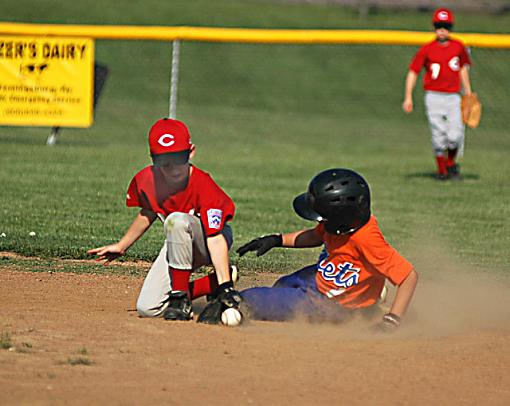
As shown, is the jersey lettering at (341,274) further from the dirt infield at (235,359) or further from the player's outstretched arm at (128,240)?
the player's outstretched arm at (128,240)

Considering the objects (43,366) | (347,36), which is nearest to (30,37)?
(347,36)

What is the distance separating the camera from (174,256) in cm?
567

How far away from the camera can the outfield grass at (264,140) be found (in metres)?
9.20

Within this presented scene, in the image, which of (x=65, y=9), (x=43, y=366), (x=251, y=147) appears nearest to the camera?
(x=43, y=366)

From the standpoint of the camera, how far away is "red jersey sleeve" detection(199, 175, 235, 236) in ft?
18.3

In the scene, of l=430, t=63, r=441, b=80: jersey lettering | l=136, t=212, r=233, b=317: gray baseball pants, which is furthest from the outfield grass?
l=136, t=212, r=233, b=317: gray baseball pants

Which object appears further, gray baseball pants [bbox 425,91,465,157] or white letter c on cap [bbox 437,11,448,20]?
gray baseball pants [bbox 425,91,465,157]

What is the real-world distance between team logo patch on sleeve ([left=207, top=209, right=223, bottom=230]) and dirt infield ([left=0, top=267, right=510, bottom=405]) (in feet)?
1.94

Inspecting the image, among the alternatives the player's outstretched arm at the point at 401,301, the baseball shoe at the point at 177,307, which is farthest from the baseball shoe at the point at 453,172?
the baseball shoe at the point at 177,307

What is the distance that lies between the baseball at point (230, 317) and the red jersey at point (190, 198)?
0.47 meters

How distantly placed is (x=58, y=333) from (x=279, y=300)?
53.7 inches

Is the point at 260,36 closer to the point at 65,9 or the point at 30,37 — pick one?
the point at 30,37

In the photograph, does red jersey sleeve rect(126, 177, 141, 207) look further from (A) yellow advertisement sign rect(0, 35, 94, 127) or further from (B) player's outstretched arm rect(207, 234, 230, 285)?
(A) yellow advertisement sign rect(0, 35, 94, 127)

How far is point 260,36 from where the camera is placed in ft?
48.8
